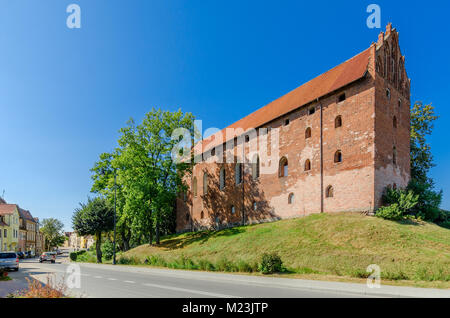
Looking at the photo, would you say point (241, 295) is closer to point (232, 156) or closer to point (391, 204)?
point (391, 204)

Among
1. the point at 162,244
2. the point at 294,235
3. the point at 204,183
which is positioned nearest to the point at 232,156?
the point at 204,183

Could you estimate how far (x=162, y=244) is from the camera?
35625 millimetres

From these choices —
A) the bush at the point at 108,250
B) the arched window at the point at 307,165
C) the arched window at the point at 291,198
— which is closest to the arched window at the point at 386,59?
the arched window at the point at 307,165

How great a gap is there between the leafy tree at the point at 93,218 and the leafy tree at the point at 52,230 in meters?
60.5

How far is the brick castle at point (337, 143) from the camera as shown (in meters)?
23.7

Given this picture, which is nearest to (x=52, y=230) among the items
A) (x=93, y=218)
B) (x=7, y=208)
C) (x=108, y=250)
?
(x=7, y=208)

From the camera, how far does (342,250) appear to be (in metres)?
18.4

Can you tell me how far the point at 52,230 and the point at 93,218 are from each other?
62630 mm

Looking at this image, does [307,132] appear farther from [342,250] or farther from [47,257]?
[47,257]

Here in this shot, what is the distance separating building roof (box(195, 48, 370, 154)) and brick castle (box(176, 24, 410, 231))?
12 centimetres

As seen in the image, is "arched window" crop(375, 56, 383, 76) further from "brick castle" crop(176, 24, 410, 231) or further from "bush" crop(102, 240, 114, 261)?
"bush" crop(102, 240, 114, 261)

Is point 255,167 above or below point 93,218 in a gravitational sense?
above

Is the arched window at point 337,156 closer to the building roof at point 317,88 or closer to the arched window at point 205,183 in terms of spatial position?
the building roof at point 317,88

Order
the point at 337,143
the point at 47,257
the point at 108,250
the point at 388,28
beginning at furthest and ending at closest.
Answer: the point at 108,250 < the point at 47,257 < the point at 388,28 < the point at 337,143
